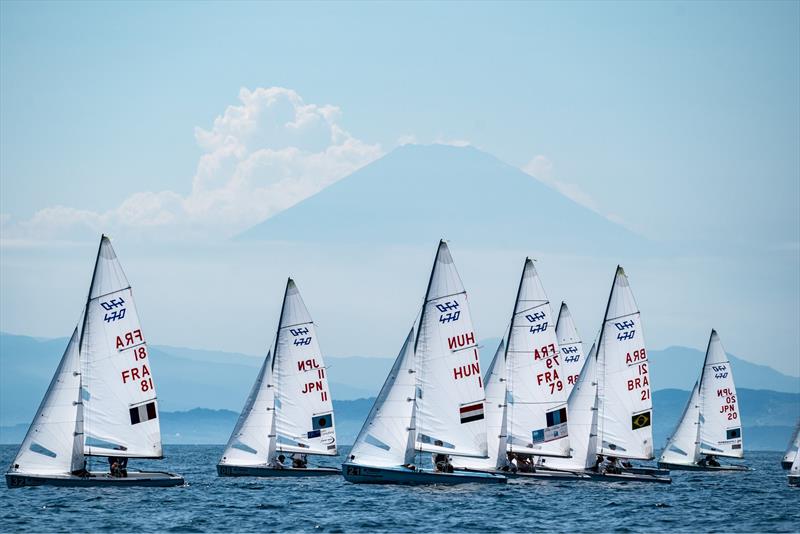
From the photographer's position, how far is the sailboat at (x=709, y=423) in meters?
102

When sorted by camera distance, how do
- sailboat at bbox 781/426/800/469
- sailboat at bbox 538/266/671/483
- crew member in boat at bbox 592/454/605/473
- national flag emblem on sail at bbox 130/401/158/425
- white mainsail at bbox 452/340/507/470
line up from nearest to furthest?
1. national flag emblem on sail at bbox 130/401/158/425
2. white mainsail at bbox 452/340/507/470
3. crew member in boat at bbox 592/454/605/473
4. sailboat at bbox 538/266/671/483
5. sailboat at bbox 781/426/800/469

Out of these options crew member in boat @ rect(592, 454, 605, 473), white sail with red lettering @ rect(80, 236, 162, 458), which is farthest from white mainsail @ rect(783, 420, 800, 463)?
white sail with red lettering @ rect(80, 236, 162, 458)

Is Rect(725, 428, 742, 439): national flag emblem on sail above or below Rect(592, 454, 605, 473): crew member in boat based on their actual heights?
above

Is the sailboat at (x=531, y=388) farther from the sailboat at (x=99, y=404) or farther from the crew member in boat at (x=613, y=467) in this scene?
the sailboat at (x=99, y=404)

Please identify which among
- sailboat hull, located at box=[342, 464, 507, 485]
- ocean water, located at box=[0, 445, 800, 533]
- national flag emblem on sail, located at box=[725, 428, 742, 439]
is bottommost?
ocean water, located at box=[0, 445, 800, 533]

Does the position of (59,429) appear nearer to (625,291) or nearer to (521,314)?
(521,314)

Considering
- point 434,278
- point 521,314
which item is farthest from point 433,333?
point 521,314

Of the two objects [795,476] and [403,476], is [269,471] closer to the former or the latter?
[403,476]

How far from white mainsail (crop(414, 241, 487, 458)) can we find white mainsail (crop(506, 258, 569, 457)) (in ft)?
21.6

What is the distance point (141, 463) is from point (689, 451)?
163 ft

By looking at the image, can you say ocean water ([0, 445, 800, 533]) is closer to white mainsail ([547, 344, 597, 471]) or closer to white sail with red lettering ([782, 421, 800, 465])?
white mainsail ([547, 344, 597, 471])

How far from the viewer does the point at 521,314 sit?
73.5 meters

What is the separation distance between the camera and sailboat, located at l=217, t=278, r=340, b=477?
77.2 meters

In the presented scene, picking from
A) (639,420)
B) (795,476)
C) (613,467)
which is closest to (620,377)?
(639,420)
